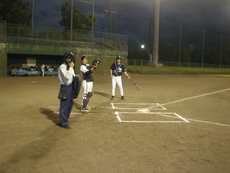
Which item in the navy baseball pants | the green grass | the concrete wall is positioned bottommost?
the navy baseball pants

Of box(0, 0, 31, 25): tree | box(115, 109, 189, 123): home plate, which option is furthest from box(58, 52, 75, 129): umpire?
box(0, 0, 31, 25): tree

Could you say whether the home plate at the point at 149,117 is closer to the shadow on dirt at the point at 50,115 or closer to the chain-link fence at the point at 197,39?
the shadow on dirt at the point at 50,115

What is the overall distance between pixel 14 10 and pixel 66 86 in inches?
1204

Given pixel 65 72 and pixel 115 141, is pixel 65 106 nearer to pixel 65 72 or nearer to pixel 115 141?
pixel 65 72

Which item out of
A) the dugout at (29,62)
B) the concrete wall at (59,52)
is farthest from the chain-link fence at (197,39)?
the dugout at (29,62)

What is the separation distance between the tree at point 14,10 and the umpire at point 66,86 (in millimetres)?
29685

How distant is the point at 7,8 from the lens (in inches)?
1278

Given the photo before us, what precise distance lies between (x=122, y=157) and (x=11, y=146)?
2.33 meters

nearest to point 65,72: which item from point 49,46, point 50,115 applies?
point 50,115

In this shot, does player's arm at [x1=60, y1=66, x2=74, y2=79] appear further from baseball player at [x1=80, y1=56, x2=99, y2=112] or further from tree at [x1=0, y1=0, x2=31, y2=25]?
Answer: tree at [x1=0, y1=0, x2=31, y2=25]

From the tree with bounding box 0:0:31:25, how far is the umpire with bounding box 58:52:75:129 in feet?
97.4

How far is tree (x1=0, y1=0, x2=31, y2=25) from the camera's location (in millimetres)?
32344

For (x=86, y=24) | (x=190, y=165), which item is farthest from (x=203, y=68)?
(x=190, y=165)

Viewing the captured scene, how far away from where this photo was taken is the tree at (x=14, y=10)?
32.3m
